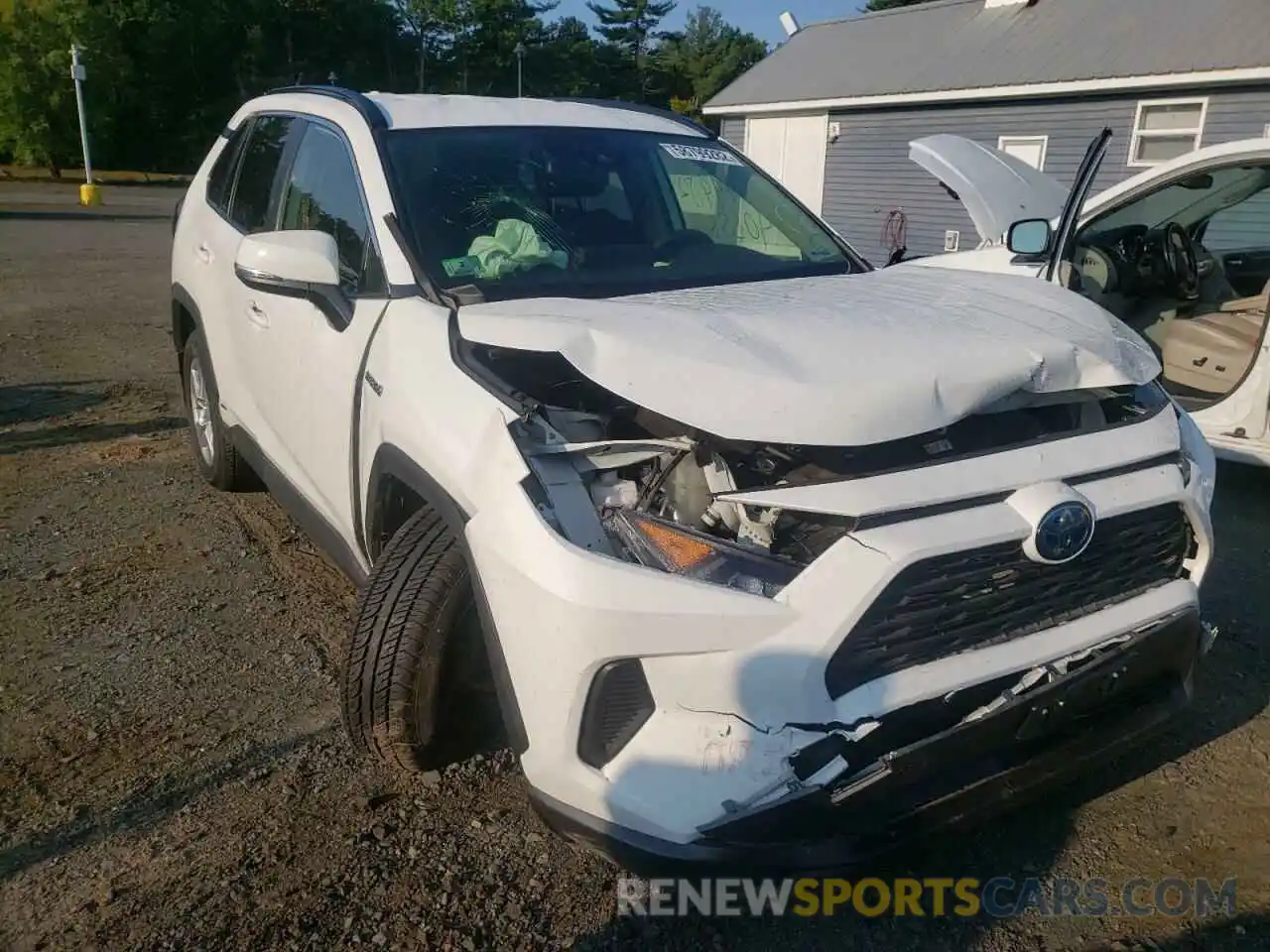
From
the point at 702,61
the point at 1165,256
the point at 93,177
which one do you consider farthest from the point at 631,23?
the point at 1165,256

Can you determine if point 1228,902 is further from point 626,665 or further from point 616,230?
point 616,230

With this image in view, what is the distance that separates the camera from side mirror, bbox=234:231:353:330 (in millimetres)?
2799

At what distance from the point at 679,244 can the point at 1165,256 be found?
11.4 ft

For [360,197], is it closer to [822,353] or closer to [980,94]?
[822,353]

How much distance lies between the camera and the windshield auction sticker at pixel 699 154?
12.5ft

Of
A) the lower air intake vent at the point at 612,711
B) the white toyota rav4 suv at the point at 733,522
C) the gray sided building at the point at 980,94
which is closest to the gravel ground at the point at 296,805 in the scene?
the white toyota rav4 suv at the point at 733,522

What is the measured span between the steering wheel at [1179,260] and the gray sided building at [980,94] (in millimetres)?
7522

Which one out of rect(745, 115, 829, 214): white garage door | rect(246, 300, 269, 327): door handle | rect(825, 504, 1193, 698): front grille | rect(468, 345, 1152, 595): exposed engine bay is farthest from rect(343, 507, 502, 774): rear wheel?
rect(745, 115, 829, 214): white garage door

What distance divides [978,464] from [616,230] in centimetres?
171

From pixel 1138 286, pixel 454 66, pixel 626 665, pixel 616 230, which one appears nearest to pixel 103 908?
pixel 626 665

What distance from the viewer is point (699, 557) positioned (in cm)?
203

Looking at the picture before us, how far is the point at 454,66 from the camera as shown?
186ft

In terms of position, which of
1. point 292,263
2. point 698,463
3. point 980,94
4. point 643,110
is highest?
point 980,94

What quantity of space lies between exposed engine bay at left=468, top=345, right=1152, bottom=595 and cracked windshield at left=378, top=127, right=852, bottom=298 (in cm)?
56
